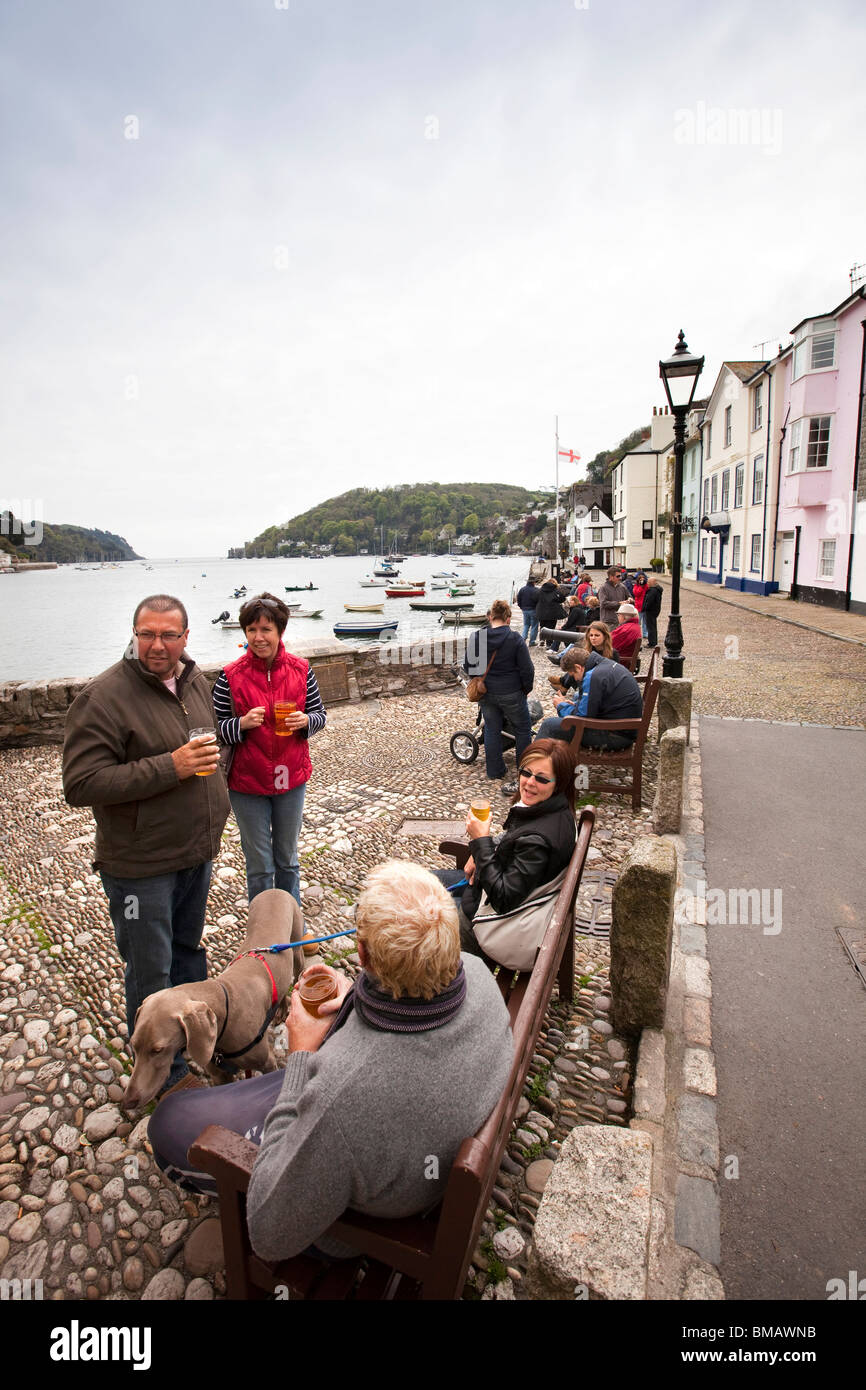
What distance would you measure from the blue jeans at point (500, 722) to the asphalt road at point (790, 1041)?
193 cm

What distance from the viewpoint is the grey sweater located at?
161 cm

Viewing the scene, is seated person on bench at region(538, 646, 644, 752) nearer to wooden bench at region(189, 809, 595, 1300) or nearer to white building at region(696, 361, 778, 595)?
wooden bench at region(189, 809, 595, 1300)

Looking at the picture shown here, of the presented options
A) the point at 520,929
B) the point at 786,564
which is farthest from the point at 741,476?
the point at 520,929

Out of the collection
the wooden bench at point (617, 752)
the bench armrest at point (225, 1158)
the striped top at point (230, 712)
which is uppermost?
the striped top at point (230, 712)

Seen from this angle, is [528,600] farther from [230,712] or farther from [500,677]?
[230,712]

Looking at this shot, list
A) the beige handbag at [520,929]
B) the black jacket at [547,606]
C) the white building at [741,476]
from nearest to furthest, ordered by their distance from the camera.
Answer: the beige handbag at [520,929] < the black jacket at [547,606] < the white building at [741,476]

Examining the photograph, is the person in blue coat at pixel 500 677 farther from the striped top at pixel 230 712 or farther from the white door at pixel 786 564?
the white door at pixel 786 564

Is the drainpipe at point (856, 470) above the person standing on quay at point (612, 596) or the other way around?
above

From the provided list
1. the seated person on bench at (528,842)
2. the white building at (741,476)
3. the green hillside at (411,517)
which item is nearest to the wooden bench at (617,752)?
the seated person on bench at (528,842)

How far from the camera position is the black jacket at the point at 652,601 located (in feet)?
48.0

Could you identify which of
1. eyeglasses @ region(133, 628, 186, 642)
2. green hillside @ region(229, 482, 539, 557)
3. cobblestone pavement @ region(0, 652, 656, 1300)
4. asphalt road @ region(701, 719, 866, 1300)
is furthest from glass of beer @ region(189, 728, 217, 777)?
green hillside @ region(229, 482, 539, 557)

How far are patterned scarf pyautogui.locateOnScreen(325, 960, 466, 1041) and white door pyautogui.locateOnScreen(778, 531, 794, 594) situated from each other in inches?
1207
